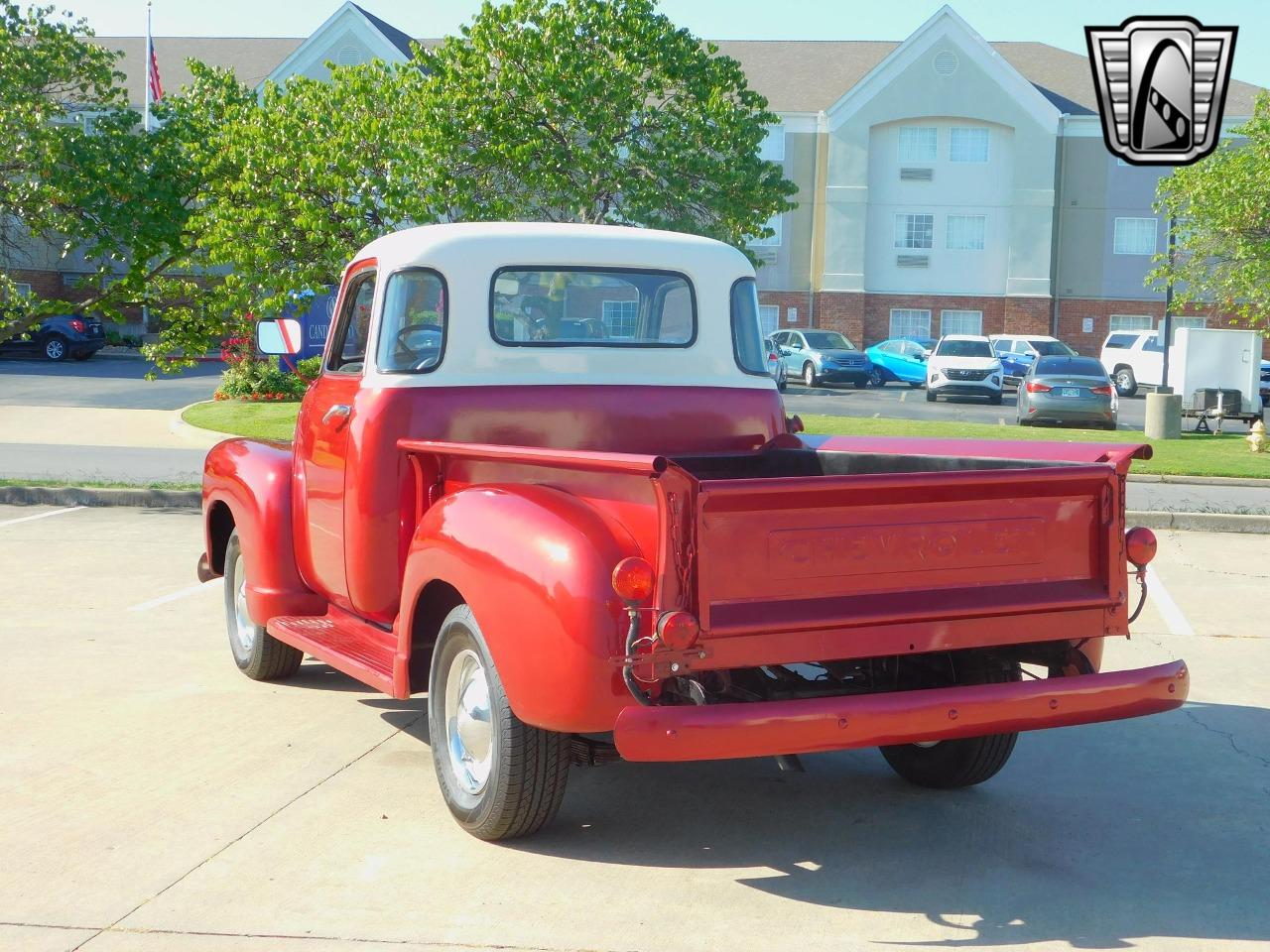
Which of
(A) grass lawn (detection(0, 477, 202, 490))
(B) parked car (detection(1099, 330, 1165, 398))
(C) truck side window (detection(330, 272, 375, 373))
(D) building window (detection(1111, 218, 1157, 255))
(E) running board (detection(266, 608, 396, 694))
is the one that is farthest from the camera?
(D) building window (detection(1111, 218, 1157, 255))

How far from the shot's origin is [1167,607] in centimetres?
934

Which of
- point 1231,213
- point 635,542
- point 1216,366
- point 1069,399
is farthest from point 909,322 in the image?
point 635,542

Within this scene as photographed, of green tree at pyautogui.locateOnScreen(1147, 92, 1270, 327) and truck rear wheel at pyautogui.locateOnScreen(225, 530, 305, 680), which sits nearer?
truck rear wheel at pyautogui.locateOnScreen(225, 530, 305, 680)

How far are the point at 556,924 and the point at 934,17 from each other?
47379 millimetres

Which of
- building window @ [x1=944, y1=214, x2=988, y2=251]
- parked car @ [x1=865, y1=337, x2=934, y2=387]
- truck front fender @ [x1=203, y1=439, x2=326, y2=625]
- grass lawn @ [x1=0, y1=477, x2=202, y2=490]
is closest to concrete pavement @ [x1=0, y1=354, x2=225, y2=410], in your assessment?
grass lawn @ [x1=0, y1=477, x2=202, y2=490]

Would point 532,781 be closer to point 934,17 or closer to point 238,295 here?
point 238,295

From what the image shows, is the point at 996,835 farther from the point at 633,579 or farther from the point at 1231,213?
the point at 1231,213

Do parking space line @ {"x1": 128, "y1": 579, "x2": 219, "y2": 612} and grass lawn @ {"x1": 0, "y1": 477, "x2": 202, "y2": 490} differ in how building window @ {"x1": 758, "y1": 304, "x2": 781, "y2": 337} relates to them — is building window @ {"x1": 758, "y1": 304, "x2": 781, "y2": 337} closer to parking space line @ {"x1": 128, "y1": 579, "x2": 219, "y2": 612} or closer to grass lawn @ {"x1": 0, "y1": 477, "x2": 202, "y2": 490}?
grass lawn @ {"x1": 0, "y1": 477, "x2": 202, "y2": 490}

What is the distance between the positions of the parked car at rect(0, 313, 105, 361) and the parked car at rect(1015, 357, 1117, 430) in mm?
25670

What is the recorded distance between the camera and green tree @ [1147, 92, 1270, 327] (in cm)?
2739

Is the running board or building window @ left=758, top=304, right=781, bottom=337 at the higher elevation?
building window @ left=758, top=304, right=781, bottom=337

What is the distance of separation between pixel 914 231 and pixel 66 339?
27057 millimetres

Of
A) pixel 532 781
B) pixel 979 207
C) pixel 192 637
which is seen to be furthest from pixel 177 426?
pixel 979 207

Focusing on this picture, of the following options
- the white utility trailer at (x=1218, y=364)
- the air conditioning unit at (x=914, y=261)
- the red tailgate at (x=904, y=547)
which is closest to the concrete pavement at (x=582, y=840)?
the red tailgate at (x=904, y=547)
